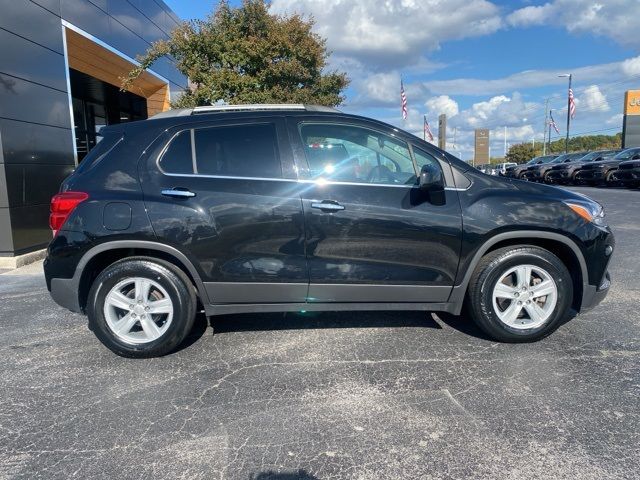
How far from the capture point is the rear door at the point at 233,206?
11.5ft

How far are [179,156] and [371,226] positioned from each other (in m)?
1.61

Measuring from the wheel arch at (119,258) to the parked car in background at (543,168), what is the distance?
24.2 meters

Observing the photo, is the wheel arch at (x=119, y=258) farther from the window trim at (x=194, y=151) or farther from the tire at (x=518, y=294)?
the tire at (x=518, y=294)

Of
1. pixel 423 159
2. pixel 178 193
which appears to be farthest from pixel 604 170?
pixel 178 193

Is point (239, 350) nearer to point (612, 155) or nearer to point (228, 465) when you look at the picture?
point (228, 465)

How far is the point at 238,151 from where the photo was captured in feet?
12.0

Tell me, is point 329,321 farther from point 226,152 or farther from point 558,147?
point 558,147

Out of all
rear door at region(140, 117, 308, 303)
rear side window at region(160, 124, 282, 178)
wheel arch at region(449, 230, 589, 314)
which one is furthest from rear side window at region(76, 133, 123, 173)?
wheel arch at region(449, 230, 589, 314)

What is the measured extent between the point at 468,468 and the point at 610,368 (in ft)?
5.49

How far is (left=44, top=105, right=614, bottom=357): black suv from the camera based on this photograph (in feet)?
11.5

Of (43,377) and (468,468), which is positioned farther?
(43,377)

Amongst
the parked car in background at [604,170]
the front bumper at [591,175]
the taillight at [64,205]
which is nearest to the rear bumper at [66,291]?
the taillight at [64,205]

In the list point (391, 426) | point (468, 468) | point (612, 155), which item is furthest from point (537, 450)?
point (612, 155)

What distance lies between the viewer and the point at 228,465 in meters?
2.39
